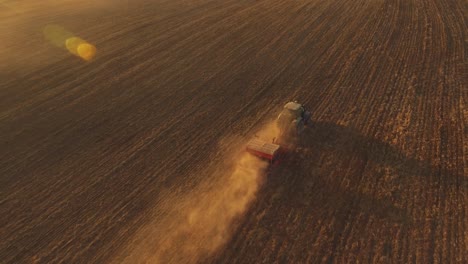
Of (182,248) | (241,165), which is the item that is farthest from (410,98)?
(182,248)

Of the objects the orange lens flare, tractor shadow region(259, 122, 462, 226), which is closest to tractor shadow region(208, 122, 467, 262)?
tractor shadow region(259, 122, 462, 226)

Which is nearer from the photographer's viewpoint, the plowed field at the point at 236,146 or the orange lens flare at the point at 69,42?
the plowed field at the point at 236,146

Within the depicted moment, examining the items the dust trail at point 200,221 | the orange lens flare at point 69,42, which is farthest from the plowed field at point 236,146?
the orange lens flare at point 69,42

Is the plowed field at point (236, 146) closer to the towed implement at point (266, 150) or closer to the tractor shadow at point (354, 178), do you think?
the tractor shadow at point (354, 178)

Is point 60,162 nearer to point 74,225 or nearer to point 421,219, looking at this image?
point 74,225

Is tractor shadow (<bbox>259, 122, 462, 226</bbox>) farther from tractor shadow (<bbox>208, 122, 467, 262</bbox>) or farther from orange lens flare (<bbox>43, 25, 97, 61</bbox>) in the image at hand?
orange lens flare (<bbox>43, 25, 97, 61</bbox>)

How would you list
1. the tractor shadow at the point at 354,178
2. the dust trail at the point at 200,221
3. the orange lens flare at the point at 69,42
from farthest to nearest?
the orange lens flare at the point at 69,42 → the tractor shadow at the point at 354,178 → the dust trail at the point at 200,221
